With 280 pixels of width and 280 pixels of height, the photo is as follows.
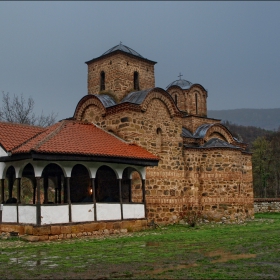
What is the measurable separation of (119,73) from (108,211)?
289 inches

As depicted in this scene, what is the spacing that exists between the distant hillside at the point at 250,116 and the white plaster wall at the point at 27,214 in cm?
13923

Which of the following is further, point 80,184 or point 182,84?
point 182,84

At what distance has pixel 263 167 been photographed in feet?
128

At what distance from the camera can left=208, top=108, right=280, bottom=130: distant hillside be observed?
14962 cm

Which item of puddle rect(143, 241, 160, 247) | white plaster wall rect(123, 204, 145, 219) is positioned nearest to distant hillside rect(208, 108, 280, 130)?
white plaster wall rect(123, 204, 145, 219)

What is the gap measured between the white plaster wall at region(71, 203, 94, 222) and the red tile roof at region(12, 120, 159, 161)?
1.65 metres

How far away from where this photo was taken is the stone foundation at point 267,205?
A: 80.5 ft

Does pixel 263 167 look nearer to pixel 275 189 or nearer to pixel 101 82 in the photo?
pixel 275 189

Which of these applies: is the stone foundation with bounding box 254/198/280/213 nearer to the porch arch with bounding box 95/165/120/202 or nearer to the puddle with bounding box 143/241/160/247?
the porch arch with bounding box 95/165/120/202

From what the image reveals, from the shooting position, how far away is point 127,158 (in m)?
14.0

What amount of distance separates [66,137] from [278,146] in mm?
37835

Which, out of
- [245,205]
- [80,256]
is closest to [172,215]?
[245,205]

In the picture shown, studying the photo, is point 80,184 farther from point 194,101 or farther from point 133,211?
point 194,101

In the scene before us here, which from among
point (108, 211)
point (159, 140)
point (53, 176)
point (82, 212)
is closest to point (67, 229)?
point (82, 212)
